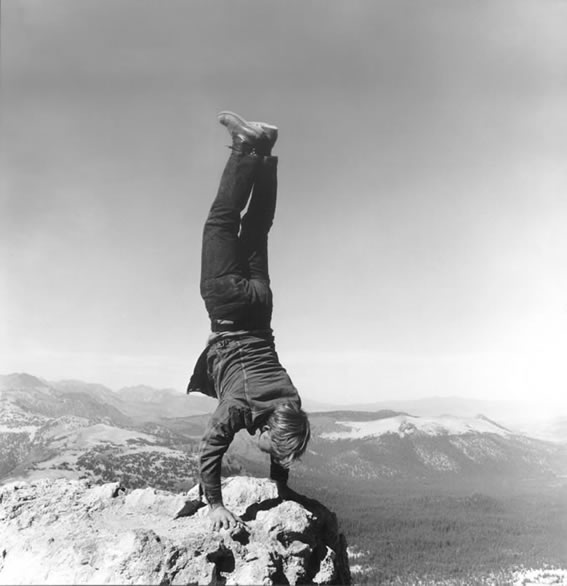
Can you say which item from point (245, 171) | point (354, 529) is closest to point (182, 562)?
point (245, 171)

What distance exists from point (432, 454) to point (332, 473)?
2552 cm

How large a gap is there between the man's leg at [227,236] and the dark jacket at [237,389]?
367mm

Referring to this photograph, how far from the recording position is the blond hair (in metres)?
4.12

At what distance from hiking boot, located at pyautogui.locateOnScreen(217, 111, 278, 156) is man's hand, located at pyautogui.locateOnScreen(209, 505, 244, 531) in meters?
3.21

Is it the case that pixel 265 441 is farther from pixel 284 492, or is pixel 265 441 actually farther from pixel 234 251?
pixel 234 251

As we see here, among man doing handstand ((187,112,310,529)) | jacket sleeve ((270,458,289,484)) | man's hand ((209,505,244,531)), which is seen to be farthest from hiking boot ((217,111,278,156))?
man's hand ((209,505,244,531))

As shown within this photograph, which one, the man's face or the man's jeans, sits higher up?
the man's jeans

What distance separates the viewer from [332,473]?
80375mm

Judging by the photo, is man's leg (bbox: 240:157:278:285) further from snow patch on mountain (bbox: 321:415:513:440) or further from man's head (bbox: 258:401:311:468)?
snow patch on mountain (bbox: 321:415:513:440)

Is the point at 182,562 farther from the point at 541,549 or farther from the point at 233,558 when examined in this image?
the point at 541,549

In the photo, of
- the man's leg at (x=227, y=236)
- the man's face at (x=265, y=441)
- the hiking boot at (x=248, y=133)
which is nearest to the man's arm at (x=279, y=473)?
the man's face at (x=265, y=441)

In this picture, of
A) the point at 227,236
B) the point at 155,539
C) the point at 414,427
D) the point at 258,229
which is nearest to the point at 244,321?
the point at 227,236

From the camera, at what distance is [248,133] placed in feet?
14.2

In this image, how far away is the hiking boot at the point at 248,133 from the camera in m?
4.33
